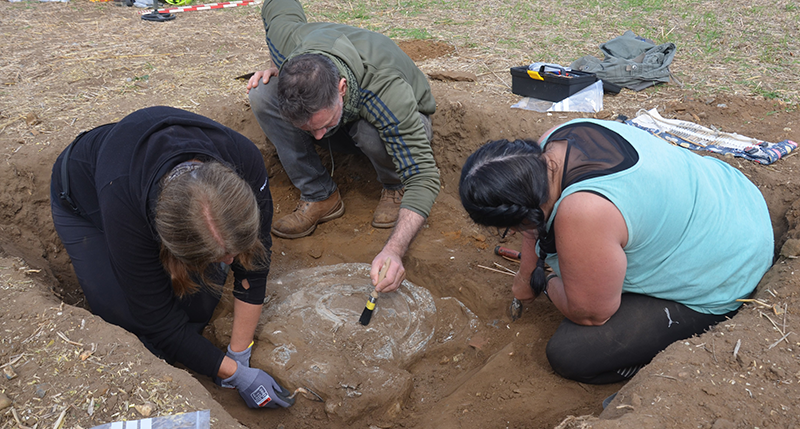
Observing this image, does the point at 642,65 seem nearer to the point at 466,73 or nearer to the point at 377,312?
the point at 466,73

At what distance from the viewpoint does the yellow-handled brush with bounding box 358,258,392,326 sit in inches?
105

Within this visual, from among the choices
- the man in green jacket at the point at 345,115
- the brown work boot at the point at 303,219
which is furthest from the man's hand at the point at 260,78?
the brown work boot at the point at 303,219

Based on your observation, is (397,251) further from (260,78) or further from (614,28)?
(614,28)

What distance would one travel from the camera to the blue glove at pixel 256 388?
2398 mm

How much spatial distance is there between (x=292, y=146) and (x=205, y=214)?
195 cm

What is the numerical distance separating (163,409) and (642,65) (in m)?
4.23

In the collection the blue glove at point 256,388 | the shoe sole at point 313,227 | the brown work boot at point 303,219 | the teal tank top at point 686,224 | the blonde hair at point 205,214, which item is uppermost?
the blonde hair at point 205,214

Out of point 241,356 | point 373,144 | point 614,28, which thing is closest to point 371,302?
point 241,356

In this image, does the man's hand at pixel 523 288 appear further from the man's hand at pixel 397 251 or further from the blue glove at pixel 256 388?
the blue glove at pixel 256 388

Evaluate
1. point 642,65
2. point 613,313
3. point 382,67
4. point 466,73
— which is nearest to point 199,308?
point 382,67

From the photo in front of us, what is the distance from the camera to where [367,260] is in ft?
→ 11.9

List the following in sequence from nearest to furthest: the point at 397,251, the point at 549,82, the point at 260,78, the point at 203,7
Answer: the point at 397,251, the point at 260,78, the point at 549,82, the point at 203,7

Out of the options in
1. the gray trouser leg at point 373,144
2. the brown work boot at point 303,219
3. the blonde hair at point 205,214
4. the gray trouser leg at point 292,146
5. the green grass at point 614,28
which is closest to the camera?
the blonde hair at point 205,214

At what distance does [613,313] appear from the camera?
216 centimetres
